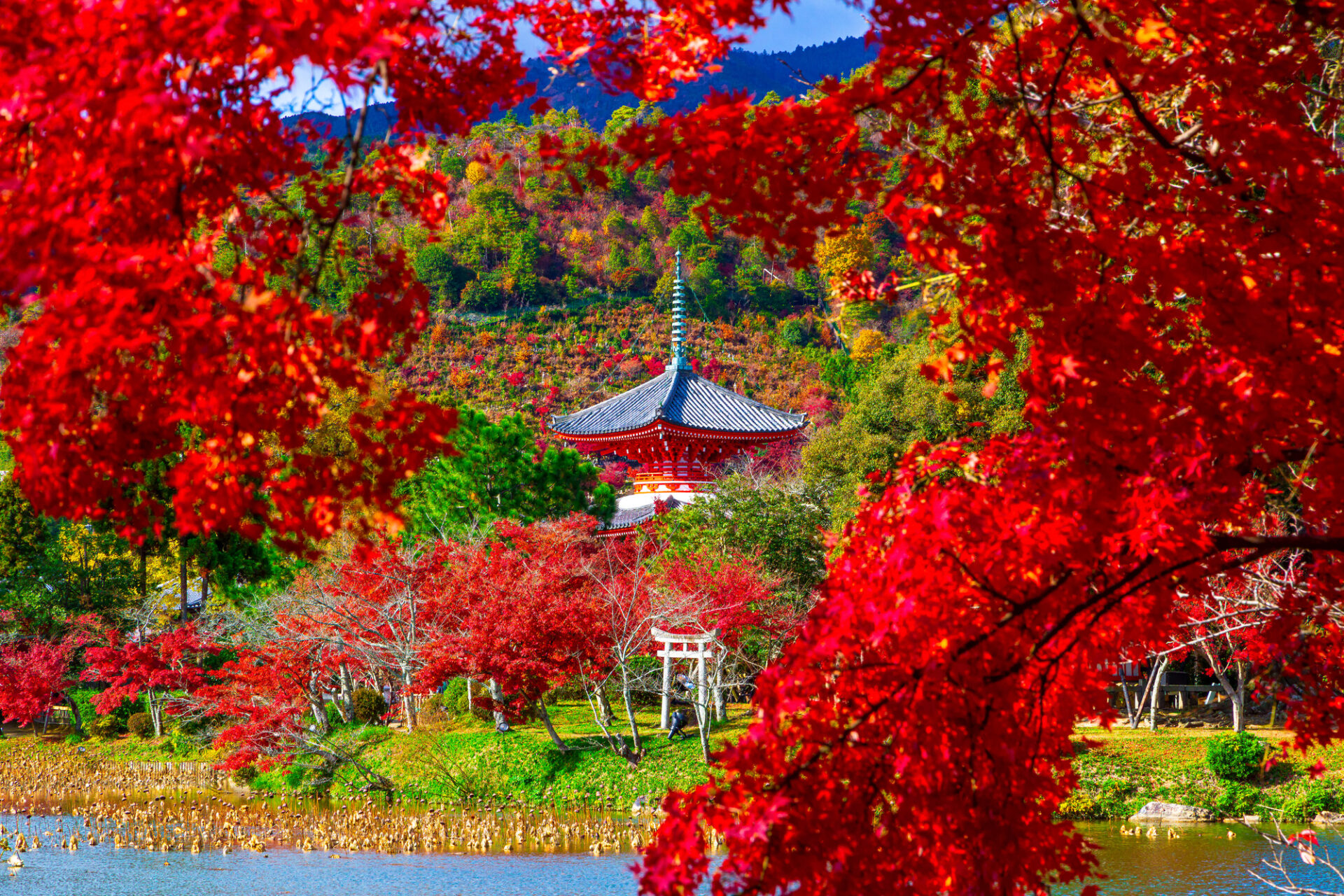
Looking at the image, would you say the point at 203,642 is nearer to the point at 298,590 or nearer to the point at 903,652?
the point at 298,590

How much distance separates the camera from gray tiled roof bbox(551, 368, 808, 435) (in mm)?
22984

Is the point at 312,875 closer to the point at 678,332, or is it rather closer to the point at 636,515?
the point at 636,515

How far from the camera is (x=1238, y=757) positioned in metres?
12.6

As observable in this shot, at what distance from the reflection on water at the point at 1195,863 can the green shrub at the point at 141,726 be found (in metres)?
15.7

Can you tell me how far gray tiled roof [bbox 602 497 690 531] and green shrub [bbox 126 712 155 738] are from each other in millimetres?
9096

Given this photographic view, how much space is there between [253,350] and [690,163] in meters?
1.02

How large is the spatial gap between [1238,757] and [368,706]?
40.8 ft

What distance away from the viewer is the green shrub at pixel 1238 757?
41.5 feet

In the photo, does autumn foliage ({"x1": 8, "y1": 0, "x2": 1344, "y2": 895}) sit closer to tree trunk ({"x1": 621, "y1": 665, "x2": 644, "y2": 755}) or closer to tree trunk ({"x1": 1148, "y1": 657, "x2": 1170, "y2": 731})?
tree trunk ({"x1": 621, "y1": 665, "x2": 644, "y2": 755})

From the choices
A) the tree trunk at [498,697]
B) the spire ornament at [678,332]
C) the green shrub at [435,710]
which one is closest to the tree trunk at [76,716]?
the green shrub at [435,710]

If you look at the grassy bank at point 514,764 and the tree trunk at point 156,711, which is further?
the tree trunk at point 156,711

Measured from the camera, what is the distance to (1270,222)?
2.70 metres

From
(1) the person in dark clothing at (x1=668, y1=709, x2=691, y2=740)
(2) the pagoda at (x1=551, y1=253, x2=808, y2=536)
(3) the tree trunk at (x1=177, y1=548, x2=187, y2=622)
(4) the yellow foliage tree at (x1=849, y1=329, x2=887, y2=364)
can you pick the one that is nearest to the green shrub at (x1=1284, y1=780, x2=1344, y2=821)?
(1) the person in dark clothing at (x1=668, y1=709, x2=691, y2=740)

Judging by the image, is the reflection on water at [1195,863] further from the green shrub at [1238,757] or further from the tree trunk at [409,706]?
the tree trunk at [409,706]
